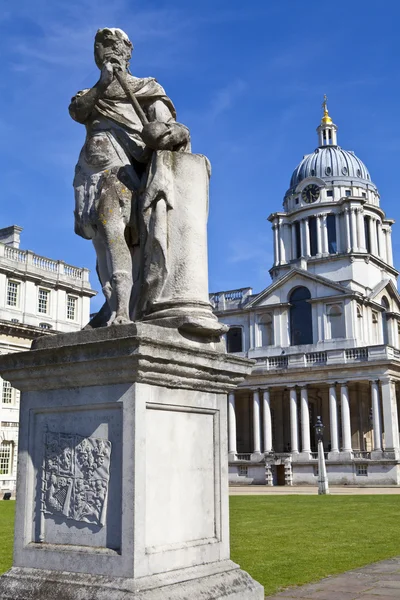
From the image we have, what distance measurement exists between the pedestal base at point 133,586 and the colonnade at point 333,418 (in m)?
47.9

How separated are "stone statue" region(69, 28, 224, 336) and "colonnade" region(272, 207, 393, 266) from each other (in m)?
59.9

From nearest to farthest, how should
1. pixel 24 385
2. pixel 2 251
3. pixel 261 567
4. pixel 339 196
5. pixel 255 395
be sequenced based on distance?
pixel 24 385 → pixel 261 567 → pixel 2 251 → pixel 255 395 → pixel 339 196

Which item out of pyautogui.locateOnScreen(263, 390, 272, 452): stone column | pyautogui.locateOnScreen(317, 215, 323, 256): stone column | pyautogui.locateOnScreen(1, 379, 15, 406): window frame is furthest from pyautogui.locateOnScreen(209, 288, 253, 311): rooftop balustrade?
pyautogui.locateOnScreen(1, 379, 15, 406): window frame

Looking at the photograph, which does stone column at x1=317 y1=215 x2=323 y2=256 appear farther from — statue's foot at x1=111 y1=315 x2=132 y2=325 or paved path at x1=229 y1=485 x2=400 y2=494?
statue's foot at x1=111 y1=315 x2=132 y2=325

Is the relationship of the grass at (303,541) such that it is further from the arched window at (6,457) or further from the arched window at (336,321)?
the arched window at (336,321)

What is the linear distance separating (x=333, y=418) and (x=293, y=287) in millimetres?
13023

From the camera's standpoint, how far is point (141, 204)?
564 centimetres

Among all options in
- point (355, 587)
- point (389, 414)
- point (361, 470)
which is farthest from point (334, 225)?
point (355, 587)

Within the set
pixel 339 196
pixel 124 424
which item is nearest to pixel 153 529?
pixel 124 424

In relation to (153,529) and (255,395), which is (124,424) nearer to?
(153,529)

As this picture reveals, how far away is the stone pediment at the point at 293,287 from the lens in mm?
60594

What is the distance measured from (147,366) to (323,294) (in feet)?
189

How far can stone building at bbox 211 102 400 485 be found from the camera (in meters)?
53.4

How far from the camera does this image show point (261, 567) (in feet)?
31.5
